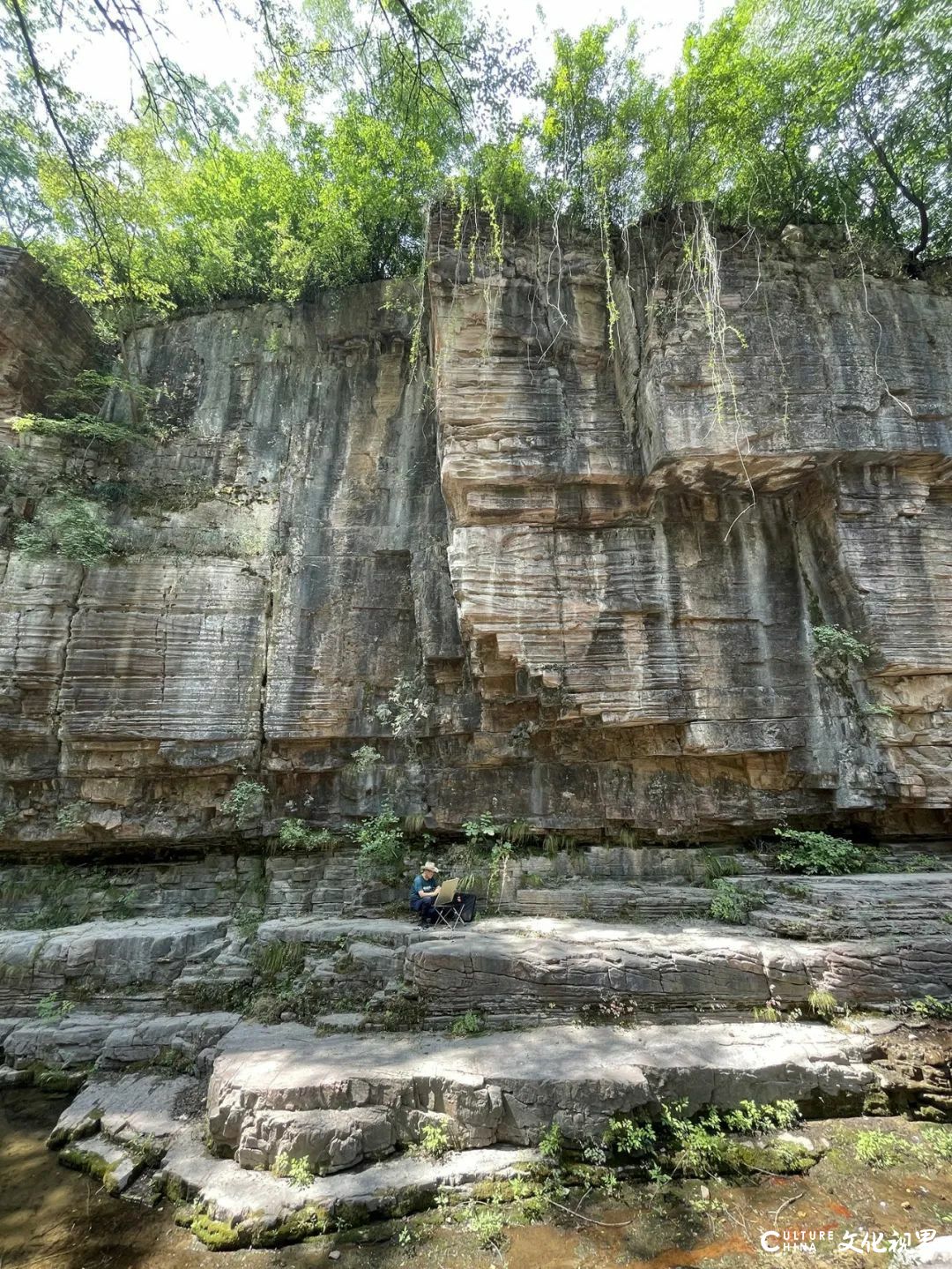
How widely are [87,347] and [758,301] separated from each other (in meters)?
11.5

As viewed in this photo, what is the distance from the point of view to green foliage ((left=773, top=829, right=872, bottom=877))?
7.65 m

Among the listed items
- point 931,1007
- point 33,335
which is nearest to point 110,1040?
point 931,1007

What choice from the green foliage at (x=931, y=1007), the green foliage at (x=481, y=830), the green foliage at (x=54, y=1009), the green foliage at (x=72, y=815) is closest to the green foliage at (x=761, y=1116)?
the green foliage at (x=931, y=1007)

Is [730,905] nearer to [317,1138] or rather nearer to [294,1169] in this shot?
[317,1138]

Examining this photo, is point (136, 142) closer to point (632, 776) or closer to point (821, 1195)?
point (632, 776)

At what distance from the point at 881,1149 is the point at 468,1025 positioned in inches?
133

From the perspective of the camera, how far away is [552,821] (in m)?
8.58

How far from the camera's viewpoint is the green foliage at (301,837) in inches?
340

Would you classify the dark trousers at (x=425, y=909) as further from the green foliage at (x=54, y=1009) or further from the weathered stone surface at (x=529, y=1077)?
the green foliage at (x=54, y=1009)

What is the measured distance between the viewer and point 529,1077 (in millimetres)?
4676

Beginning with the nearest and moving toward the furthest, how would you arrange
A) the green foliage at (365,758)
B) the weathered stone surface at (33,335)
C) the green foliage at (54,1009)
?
the green foliage at (54,1009), the green foliage at (365,758), the weathered stone surface at (33,335)

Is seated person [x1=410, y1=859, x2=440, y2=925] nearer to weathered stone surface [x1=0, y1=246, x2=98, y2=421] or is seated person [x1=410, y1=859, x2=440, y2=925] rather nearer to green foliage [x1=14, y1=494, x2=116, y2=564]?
green foliage [x1=14, y1=494, x2=116, y2=564]

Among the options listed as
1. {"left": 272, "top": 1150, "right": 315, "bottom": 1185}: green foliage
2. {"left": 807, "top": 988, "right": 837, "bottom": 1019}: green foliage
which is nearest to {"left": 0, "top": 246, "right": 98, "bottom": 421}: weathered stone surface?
{"left": 272, "top": 1150, "right": 315, "bottom": 1185}: green foliage

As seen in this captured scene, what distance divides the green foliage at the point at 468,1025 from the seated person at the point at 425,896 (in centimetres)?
154
